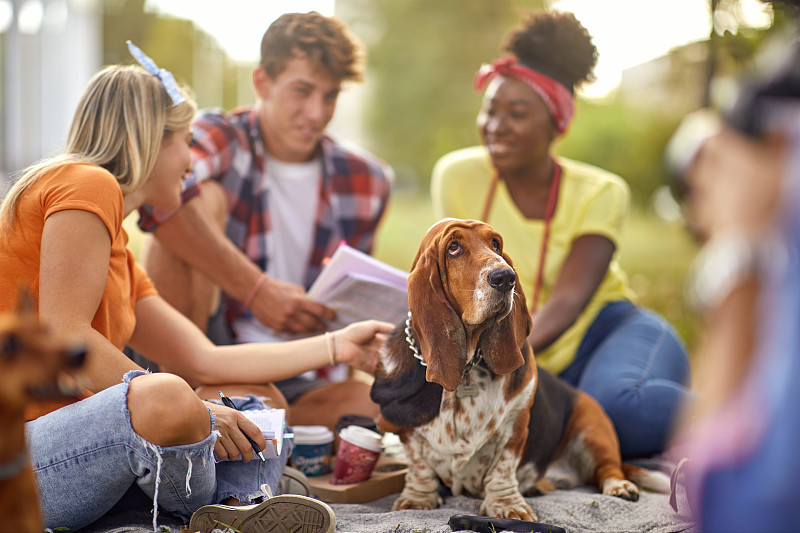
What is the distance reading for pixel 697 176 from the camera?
158cm

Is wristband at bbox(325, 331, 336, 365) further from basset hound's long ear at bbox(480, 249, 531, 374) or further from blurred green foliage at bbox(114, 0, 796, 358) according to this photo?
blurred green foliage at bbox(114, 0, 796, 358)

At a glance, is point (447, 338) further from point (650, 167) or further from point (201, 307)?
point (650, 167)

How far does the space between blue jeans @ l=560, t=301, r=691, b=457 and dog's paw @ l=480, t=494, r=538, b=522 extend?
1091 millimetres

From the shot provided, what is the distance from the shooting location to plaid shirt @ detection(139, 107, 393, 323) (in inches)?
157

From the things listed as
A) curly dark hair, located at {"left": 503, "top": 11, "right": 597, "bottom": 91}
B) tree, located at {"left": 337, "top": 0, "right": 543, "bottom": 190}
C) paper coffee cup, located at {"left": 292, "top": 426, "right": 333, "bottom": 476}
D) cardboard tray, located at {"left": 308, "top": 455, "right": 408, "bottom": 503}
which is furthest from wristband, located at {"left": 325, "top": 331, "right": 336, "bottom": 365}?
tree, located at {"left": 337, "top": 0, "right": 543, "bottom": 190}

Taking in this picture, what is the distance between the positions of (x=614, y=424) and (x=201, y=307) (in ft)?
7.05

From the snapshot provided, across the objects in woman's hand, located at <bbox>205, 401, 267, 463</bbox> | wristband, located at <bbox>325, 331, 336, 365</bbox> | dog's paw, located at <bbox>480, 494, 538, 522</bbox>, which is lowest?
dog's paw, located at <bbox>480, 494, 538, 522</bbox>

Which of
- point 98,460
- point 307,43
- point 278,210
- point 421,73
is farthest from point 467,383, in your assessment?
point 421,73

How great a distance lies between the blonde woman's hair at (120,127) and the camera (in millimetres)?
2689

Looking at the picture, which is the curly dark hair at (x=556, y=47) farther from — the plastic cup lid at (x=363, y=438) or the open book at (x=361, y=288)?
the plastic cup lid at (x=363, y=438)

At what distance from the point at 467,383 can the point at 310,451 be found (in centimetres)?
94

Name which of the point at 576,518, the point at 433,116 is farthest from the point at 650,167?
the point at 576,518

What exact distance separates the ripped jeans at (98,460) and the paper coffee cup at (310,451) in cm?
91

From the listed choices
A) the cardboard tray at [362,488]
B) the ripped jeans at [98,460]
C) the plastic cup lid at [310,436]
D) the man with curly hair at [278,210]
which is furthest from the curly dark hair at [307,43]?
the ripped jeans at [98,460]
